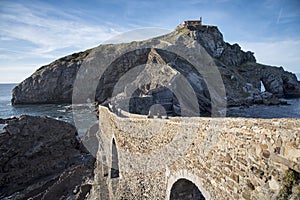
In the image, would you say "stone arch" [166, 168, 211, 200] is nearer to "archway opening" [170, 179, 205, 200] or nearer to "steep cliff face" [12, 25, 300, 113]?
"archway opening" [170, 179, 205, 200]

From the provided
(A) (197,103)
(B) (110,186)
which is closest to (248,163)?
(B) (110,186)

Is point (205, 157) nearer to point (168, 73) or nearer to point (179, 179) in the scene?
point (179, 179)

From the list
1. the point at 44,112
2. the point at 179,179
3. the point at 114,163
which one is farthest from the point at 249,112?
the point at 44,112

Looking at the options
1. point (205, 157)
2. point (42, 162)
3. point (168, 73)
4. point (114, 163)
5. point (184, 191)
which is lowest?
point (42, 162)

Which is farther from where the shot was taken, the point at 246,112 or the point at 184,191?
the point at 246,112

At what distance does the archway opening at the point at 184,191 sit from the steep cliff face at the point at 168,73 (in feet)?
101

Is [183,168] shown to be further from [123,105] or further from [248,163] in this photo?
[123,105]

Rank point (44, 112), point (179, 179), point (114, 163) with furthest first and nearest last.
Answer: point (44, 112) → point (114, 163) → point (179, 179)

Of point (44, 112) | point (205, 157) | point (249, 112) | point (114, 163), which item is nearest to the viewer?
point (205, 157)

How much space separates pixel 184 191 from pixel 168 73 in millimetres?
35417

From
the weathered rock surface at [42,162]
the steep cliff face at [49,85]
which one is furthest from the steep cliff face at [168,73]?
the weathered rock surface at [42,162]

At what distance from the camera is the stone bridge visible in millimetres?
3525

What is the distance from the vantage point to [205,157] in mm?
5344

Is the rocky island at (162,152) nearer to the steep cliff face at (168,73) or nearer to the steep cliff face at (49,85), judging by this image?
the steep cliff face at (168,73)
